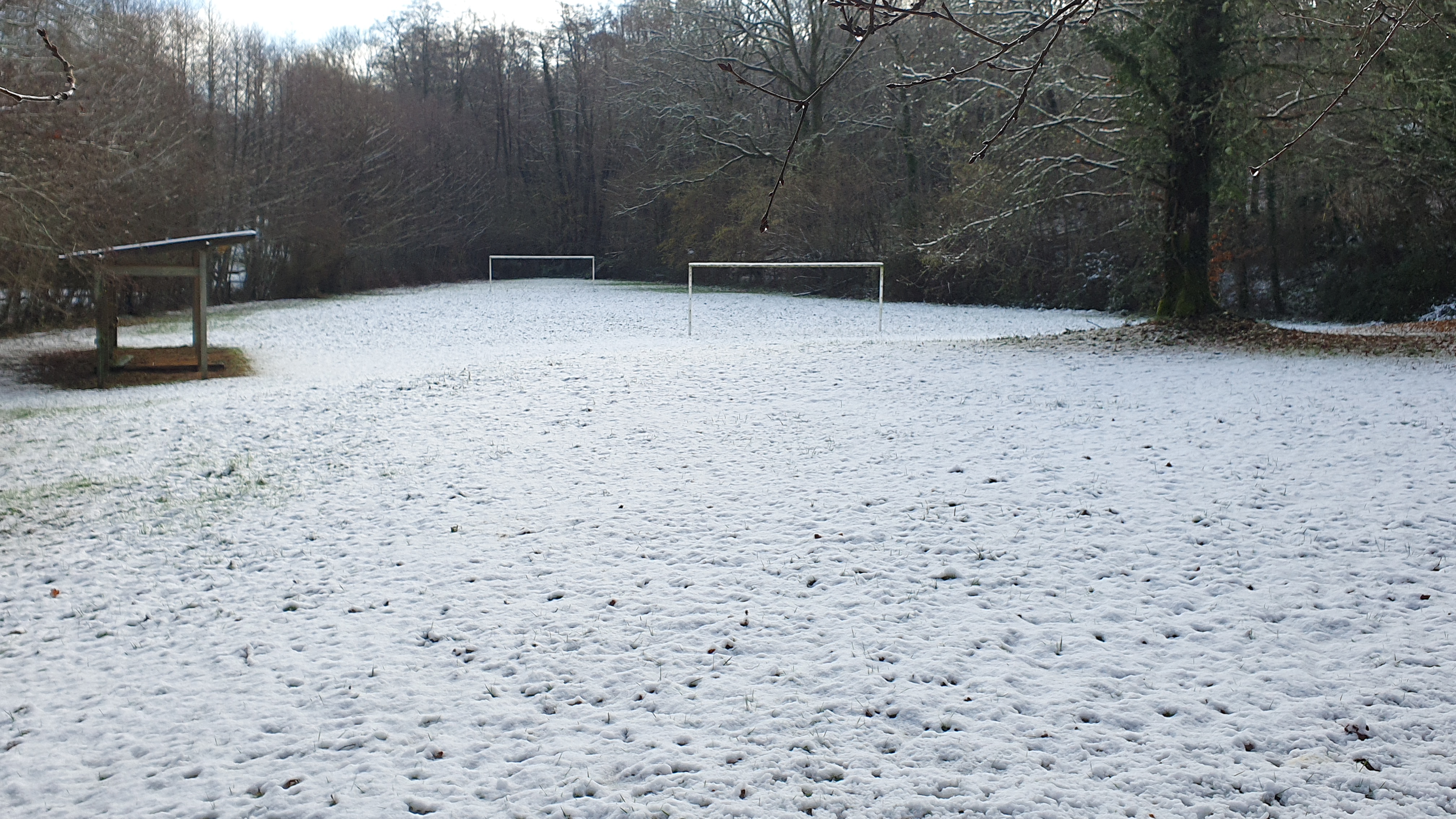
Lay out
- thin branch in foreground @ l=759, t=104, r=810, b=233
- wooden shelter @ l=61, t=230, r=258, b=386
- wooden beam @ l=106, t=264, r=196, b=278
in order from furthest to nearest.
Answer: wooden beam @ l=106, t=264, r=196, b=278 → wooden shelter @ l=61, t=230, r=258, b=386 → thin branch in foreground @ l=759, t=104, r=810, b=233

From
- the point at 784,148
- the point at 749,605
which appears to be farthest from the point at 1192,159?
the point at 784,148

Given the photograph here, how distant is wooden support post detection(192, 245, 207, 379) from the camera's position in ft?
48.0

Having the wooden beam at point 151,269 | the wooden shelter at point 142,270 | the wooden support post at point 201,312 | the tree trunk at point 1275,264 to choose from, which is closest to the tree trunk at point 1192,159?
the tree trunk at point 1275,264

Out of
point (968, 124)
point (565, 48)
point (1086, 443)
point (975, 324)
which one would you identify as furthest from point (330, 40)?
point (1086, 443)

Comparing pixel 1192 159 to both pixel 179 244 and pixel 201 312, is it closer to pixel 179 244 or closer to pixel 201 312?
pixel 179 244

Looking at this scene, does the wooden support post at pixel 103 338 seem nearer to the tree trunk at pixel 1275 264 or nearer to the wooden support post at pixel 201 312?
the wooden support post at pixel 201 312

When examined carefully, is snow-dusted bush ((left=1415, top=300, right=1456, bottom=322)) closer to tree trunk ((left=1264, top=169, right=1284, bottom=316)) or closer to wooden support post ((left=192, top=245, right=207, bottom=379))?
tree trunk ((left=1264, top=169, right=1284, bottom=316))

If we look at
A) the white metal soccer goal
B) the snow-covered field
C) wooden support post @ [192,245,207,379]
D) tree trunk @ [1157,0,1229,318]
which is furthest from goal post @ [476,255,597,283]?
the snow-covered field

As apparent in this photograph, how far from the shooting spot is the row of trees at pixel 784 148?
13305 mm

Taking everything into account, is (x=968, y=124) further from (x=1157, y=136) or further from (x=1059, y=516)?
(x=1059, y=516)

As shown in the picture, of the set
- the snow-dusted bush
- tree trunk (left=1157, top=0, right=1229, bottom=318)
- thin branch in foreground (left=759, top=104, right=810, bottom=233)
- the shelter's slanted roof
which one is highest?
tree trunk (left=1157, top=0, right=1229, bottom=318)

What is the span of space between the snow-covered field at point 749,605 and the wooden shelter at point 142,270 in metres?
3.45

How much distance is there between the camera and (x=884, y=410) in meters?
10.1

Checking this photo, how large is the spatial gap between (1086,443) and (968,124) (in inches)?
754
